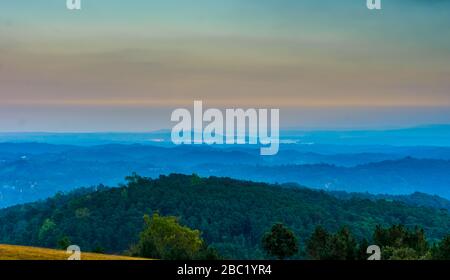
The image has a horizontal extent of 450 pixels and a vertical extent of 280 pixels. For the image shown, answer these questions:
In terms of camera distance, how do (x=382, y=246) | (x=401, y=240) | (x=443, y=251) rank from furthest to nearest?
(x=401, y=240)
(x=382, y=246)
(x=443, y=251)

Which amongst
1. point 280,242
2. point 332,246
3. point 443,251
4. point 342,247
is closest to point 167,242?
point 280,242

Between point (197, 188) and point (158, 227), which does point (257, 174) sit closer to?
point (197, 188)

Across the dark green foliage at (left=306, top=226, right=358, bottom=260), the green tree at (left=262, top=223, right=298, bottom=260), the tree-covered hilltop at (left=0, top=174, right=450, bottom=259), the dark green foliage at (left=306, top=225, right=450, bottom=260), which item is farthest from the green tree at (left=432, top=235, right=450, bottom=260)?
the tree-covered hilltop at (left=0, top=174, right=450, bottom=259)

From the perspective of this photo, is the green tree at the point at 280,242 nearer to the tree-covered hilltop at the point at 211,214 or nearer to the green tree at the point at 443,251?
the green tree at the point at 443,251

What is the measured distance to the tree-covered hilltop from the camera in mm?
73456

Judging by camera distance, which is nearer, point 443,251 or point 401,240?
point 443,251

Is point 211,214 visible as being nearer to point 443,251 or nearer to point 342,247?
point 342,247

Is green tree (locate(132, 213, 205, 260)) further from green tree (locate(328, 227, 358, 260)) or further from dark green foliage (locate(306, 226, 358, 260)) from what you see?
green tree (locate(328, 227, 358, 260))

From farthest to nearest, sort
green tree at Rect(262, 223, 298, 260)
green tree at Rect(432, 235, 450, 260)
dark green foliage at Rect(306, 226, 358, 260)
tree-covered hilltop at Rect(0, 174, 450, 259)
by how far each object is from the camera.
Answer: tree-covered hilltop at Rect(0, 174, 450, 259) → dark green foliage at Rect(306, 226, 358, 260) → green tree at Rect(262, 223, 298, 260) → green tree at Rect(432, 235, 450, 260)

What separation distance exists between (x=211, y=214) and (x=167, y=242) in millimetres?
43846

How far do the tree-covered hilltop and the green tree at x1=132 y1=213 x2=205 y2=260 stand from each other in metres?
23.4

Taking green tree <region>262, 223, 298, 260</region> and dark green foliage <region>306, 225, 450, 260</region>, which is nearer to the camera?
dark green foliage <region>306, 225, 450, 260</region>

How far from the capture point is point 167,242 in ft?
129
